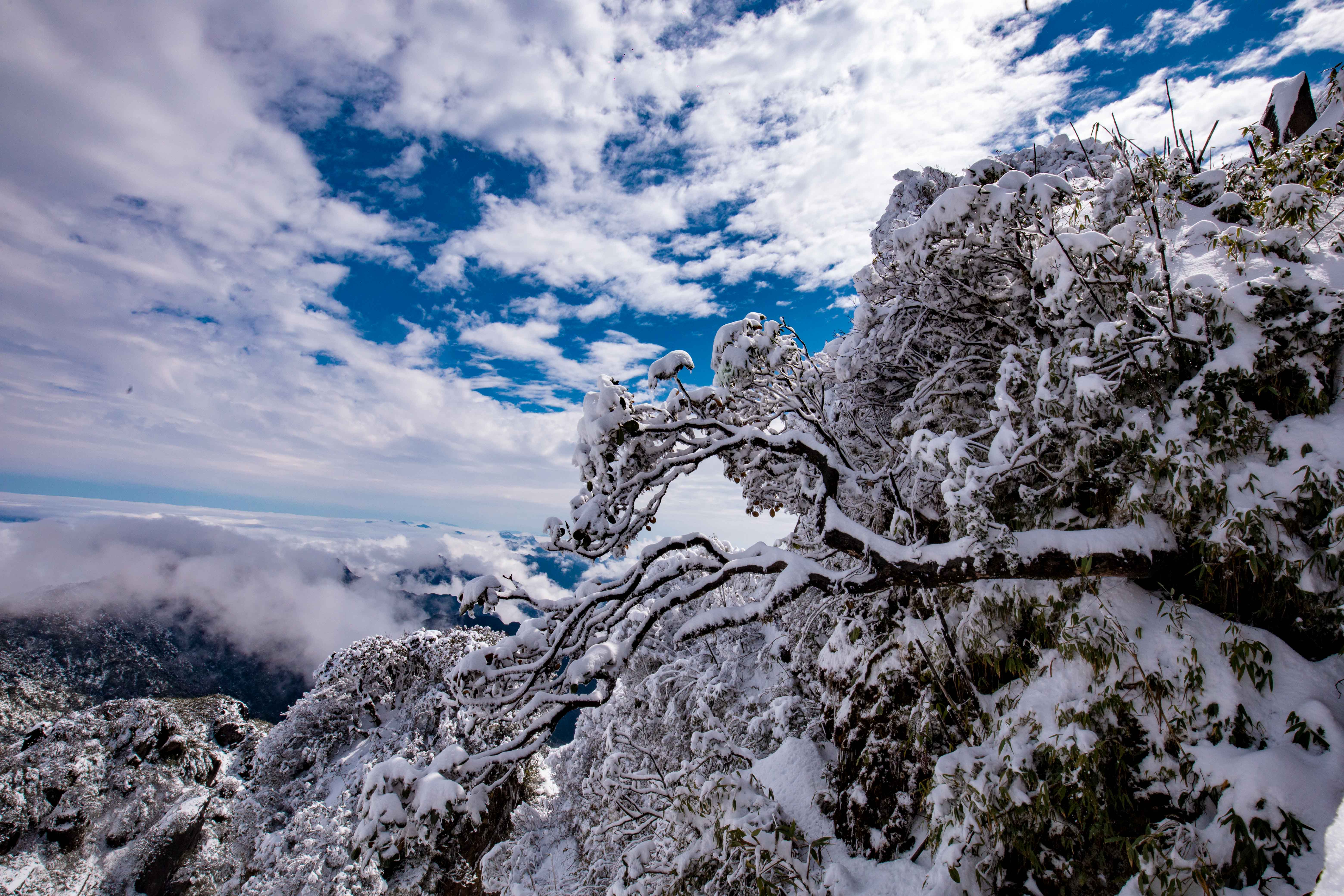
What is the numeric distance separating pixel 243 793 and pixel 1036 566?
3386 cm

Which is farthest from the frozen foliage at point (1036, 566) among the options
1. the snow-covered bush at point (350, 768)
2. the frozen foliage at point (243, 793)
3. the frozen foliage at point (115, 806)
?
the frozen foliage at point (115, 806)

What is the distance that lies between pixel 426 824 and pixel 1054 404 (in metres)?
6.32

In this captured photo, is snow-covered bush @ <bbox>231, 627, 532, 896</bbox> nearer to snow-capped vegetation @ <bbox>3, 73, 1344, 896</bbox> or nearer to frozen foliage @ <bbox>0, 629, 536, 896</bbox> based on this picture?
frozen foliage @ <bbox>0, 629, 536, 896</bbox>

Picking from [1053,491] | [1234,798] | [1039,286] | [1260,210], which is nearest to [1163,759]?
[1234,798]

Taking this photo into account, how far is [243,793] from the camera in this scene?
2439cm

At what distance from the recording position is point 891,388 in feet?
26.1

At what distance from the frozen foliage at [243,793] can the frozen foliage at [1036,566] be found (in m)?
12.9

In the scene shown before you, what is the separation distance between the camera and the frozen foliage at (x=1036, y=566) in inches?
146

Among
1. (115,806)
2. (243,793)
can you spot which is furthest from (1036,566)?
(115,806)

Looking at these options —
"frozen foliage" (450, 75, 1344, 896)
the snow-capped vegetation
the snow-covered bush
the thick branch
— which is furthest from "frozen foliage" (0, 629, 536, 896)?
the thick branch

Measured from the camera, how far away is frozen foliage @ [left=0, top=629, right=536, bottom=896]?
1823cm

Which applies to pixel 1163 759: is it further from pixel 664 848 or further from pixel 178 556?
pixel 178 556

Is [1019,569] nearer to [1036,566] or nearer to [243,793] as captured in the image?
[1036,566]

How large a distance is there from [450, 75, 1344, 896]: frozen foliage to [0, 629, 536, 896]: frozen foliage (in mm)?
12948
